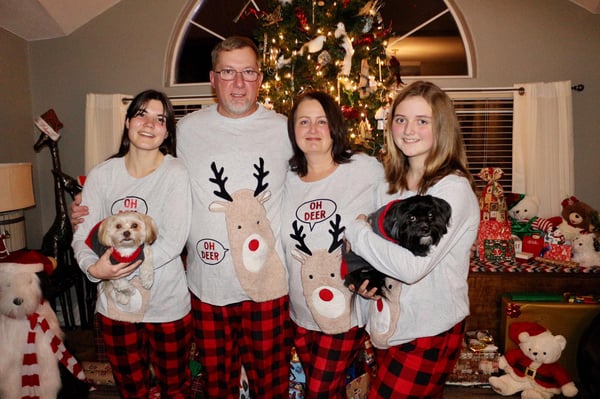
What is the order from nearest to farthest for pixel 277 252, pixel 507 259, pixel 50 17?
1. pixel 277 252
2. pixel 507 259
3. pixel 50 17

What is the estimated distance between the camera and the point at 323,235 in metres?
1.76

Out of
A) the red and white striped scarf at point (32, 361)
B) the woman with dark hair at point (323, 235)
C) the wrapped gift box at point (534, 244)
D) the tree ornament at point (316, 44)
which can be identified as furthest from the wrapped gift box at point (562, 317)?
the red and white striped scarf at point (32, 361)

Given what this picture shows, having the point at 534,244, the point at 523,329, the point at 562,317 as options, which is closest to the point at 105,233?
the point at 523,329

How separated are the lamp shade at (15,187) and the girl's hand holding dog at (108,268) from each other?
6.86ft

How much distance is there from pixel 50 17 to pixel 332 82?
10.0 ft

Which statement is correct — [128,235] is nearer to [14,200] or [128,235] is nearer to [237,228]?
[237,228]

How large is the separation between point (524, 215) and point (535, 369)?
4.93 ft

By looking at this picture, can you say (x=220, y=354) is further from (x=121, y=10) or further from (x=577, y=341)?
(x=121, y=10)

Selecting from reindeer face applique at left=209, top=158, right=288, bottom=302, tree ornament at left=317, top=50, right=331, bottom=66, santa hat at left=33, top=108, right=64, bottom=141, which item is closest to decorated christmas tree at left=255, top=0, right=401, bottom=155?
tree ornament at left=317, top=50, right=331, bottom=66

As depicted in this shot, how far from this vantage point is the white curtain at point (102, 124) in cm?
436

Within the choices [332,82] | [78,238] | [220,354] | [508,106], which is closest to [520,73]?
[508,106]

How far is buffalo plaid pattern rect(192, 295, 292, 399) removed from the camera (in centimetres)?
194

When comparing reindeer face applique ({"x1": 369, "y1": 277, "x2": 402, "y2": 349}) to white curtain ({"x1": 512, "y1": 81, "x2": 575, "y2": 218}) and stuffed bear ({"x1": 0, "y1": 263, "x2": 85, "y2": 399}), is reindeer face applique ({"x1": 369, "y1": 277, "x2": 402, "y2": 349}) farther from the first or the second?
white curtain ({"x1": 512, "y1": 81, "x2": 575, "y2": 218})

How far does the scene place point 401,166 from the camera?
1.63m
